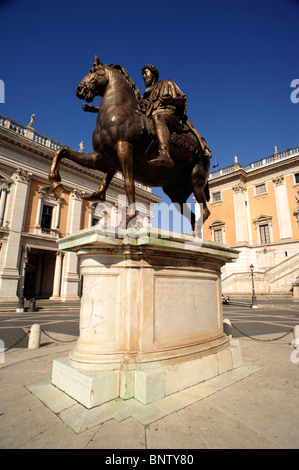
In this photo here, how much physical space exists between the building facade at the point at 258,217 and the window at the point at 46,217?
20123 millimetres

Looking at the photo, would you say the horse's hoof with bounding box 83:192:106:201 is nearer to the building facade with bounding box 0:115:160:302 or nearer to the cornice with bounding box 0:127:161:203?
the building facade with bounding box 0:115:160:302

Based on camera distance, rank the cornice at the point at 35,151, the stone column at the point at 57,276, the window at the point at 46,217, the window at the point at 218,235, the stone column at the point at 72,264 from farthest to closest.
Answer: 1. the window at the point at 218,235
2. the window at the point at 46,217
3. the stone column at the point at 72,264
4. the stone column at the point at 57,276
5. the cornice at the point at 35,151

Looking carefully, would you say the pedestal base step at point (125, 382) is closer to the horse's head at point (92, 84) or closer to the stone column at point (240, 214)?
the horse's head at point (92, 84)

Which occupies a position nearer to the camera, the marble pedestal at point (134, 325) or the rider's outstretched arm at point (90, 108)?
the marble pedestal at point (134, 325)

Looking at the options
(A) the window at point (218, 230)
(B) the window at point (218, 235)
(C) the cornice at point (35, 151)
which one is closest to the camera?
(C) the cornice at point (35, 151)

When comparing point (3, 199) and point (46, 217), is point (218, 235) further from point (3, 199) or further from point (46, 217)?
point (3, 199)

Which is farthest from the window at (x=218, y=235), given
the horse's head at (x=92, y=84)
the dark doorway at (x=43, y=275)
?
the horse's head at (x=92, y=84)

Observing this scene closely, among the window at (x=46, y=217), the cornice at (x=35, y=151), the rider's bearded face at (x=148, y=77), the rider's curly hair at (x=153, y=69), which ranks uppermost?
the cornice at (x=35, y=151)

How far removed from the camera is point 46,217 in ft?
73.5

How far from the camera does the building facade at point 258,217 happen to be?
2733cm

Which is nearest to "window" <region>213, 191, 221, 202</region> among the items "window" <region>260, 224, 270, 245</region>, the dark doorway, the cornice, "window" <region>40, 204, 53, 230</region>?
"window" <region>260, 224, 270, 245</region>

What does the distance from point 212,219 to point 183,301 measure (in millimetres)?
33096

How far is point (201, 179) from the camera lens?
4258mm
